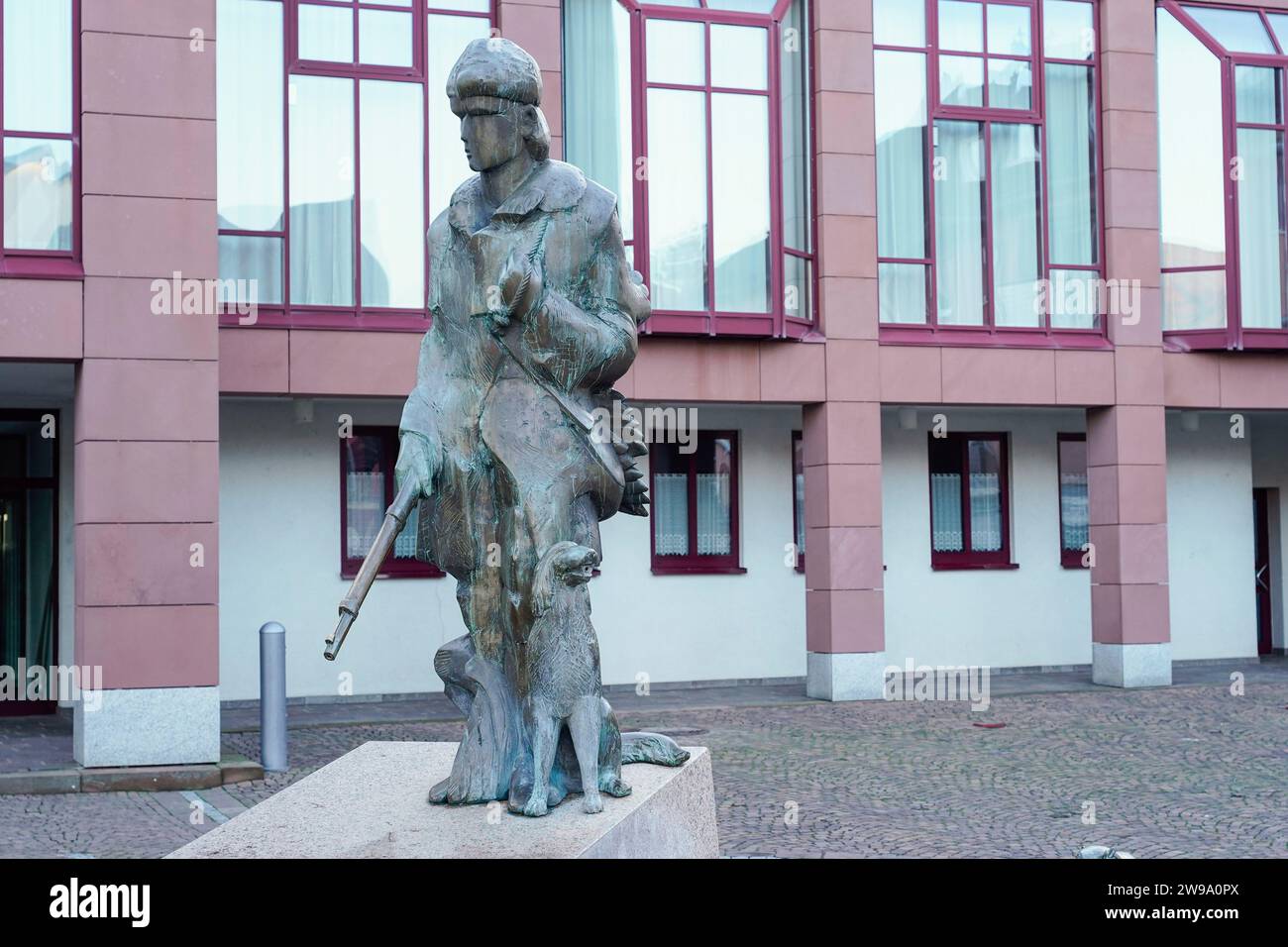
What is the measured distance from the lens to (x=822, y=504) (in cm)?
1561

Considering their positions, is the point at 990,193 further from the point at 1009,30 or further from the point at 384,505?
the point at 384,505

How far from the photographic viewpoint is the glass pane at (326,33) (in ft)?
46.3

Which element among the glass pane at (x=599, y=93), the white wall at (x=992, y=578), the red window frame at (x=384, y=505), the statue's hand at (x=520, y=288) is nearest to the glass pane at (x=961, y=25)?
the glass pane at (x=599, y=93)

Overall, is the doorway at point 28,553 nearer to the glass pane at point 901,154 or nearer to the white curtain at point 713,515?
the white curtain at point 713,515

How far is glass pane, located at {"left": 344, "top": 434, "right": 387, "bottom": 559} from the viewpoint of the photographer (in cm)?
1595

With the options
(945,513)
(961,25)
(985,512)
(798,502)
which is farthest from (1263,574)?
(961,25)

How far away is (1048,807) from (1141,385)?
827 centimetres

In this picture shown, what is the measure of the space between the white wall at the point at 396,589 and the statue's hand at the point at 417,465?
10478mm

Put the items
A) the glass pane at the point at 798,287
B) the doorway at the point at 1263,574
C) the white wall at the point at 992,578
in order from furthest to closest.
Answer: the doorway at the point at 1263,574, the white wall at the point at 992,578, the glass pane at the point at 798,287

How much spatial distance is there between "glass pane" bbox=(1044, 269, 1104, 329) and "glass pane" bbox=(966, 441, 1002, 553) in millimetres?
2312

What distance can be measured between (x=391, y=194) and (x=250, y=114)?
1.46 metres

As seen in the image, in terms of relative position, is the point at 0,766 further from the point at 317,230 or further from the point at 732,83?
the point at 732,83

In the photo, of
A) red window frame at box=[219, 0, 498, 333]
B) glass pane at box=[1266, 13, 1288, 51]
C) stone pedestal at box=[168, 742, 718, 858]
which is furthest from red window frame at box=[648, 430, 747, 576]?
stone pedestal at box=[168, 742, 718, 858]

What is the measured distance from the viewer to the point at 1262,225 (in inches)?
667
